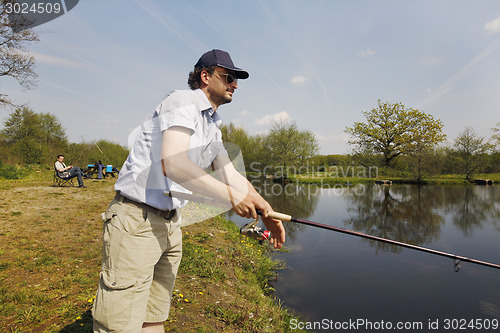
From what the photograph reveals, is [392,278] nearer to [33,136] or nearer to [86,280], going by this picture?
[86,280]

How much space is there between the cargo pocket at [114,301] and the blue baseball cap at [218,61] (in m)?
1.72

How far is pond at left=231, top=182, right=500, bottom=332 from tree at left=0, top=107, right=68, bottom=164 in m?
25.7

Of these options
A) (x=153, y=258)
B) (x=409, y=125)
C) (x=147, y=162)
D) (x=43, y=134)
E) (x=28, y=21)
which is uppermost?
(x=28, y=21)

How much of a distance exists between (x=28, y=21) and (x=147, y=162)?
2505 centimetres

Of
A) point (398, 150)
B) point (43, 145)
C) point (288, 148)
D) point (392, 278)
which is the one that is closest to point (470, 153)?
point (398, 150)

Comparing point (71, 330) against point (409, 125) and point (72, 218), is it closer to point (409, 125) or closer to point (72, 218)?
point (72, 218)

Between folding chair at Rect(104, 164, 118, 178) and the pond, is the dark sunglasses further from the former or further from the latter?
folding chair at Rect(104, 164, 118, 178)

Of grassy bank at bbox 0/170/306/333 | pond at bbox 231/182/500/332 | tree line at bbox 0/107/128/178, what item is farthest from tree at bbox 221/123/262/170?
grassy bank at bbox 0/170/306/333

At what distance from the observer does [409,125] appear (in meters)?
38.4

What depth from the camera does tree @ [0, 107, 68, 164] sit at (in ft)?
91.3

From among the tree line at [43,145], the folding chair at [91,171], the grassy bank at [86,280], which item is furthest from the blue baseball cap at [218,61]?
the tree line at [43,145]

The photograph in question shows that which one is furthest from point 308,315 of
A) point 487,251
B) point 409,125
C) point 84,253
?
point 409,125

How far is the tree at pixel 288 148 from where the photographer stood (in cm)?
4044

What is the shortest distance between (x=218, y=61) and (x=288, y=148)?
38813 millimetres
